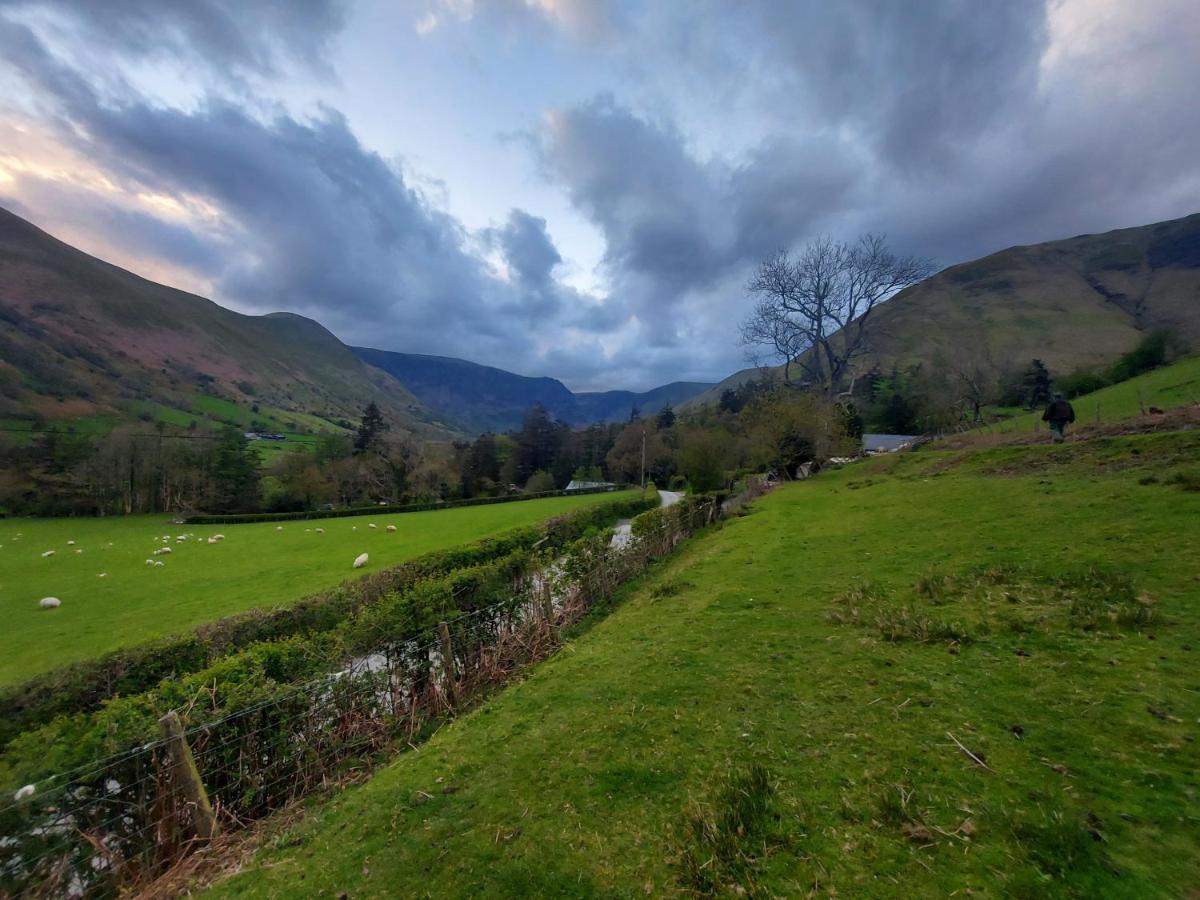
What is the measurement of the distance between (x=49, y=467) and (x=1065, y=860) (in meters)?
68.8

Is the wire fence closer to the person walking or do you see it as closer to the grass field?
the grass field

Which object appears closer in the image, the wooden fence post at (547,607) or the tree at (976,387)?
the wooden fence post at (547,607)

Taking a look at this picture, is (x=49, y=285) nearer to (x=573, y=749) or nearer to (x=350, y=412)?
(x=350, y=412)

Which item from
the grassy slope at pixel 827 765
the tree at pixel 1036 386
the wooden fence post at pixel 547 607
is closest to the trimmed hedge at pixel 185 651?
the wooden fence post at pixel 547 607

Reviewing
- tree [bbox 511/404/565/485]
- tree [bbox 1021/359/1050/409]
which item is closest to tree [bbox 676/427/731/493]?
tree [bbox 1021/359/1050/409]

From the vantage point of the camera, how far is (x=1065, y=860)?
2.75 m

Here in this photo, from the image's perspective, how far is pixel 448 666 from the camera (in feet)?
26.4

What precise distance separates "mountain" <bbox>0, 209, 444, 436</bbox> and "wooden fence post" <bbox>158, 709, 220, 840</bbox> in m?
92.5

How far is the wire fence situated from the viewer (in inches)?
165

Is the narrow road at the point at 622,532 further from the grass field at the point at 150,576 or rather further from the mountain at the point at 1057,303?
the mountain at the point at 1057,303

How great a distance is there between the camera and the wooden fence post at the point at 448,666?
7.95 metres

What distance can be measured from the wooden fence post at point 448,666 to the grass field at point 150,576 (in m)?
7.06

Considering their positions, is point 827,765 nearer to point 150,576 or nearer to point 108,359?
point 150,576

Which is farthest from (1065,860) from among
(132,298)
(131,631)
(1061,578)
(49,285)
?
(132,298)
